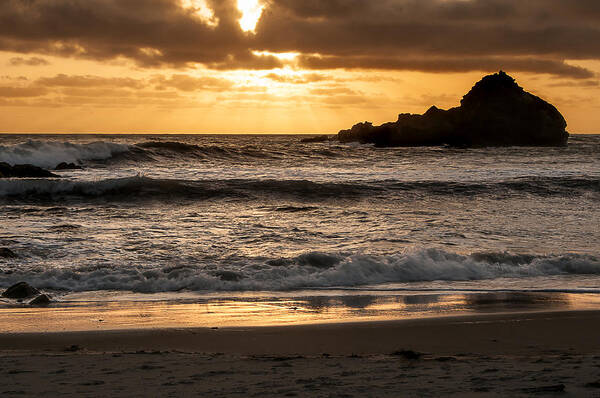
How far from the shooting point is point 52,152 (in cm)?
3781

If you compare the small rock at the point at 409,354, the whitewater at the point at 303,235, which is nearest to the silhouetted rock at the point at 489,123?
the whitewater at the point at 303,235

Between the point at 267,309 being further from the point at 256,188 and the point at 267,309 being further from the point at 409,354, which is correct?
the point at 256,188

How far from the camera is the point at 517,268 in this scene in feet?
34.7

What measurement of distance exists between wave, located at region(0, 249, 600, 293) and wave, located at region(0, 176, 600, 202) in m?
10.6

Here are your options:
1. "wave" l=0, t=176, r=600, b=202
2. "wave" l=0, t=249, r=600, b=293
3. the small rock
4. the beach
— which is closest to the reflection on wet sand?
the beach

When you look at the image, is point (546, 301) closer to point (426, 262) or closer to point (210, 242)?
point (426, 262)

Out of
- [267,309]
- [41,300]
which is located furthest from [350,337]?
[41,300]

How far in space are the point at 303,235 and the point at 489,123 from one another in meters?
65.9

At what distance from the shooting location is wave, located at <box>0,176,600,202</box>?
2109cm

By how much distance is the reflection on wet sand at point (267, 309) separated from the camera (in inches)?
269

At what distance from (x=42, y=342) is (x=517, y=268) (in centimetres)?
765

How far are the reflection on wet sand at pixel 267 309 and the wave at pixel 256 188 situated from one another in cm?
1257

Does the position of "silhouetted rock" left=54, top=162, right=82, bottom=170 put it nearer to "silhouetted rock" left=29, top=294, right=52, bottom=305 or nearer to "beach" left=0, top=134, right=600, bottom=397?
"beach" left=0, top=134, right=600, bottom=397

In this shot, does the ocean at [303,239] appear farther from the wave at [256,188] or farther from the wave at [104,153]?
the wave at [104,153]
